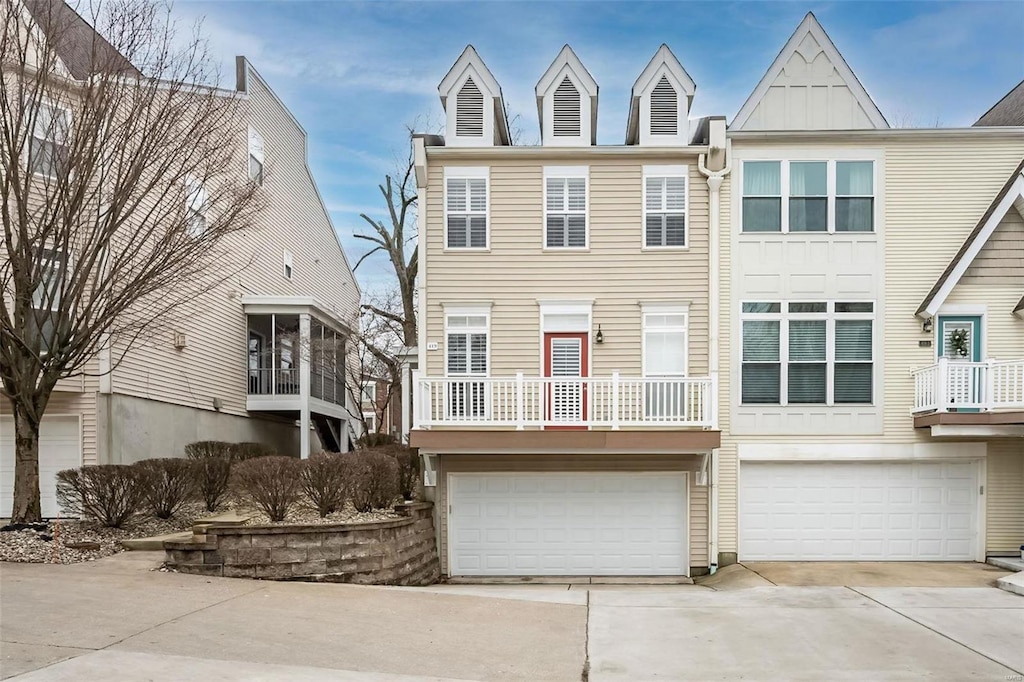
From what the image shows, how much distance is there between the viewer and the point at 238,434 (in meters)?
21.8

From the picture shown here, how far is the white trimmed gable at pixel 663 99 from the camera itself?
623 inches

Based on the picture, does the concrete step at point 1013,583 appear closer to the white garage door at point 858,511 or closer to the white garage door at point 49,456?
the white garage door at point 858,511

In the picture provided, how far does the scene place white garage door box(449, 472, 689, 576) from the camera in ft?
50.8

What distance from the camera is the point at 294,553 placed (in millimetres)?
11633

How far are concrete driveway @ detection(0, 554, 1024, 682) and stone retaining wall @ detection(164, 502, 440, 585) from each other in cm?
37

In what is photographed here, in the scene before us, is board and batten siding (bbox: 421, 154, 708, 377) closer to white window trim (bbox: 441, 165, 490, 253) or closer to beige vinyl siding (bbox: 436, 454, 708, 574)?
white window trim (bbox: 441, 165, 490, 253)

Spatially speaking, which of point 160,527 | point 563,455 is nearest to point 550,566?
point 563,455

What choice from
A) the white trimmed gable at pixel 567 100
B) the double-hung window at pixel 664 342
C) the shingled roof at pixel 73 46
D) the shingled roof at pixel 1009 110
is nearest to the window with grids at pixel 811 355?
the double-hung window at pixel 664 342

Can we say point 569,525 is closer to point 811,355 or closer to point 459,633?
point 811,355

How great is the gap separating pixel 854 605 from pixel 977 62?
40.3 feet

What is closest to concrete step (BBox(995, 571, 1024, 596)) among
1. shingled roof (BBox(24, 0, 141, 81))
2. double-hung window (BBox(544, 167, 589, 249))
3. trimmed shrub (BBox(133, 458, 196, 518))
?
double-hung window (BBox(544, 167, 589, 249))

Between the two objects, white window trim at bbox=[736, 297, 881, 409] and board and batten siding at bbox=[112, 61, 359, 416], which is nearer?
white window trim at bbox=[736, 297, 881, 409]

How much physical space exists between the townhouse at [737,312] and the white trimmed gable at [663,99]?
42 millimetres

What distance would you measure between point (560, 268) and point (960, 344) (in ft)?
23.9
